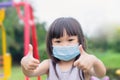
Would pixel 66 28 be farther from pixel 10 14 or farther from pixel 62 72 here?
pixel 10 14

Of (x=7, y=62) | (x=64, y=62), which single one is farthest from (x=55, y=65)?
(x=7, y=62)

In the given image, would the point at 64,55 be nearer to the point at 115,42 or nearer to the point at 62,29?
the point at 62,29

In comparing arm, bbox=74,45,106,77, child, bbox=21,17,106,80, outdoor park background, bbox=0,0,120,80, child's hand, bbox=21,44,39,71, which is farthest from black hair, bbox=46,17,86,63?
outdoor park background, bbox=0,0,120,80

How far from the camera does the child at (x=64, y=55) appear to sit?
2477 millimetres

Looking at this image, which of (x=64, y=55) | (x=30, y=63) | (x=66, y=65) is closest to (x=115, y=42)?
(x=66, y=65)

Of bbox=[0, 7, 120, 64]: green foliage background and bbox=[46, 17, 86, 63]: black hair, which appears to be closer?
bbox=[46, 17, 86, 63]: black hair

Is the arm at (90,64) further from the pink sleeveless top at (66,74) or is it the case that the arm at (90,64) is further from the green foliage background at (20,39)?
the green foliage background at (20,39)

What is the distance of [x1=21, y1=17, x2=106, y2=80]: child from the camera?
2.48m

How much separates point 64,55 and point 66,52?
23 millimetres

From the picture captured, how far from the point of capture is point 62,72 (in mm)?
2568

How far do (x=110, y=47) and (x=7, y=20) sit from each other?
4.75 metres

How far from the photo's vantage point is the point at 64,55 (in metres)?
2.48

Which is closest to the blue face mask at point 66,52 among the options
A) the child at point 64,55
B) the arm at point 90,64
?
the child at point 64,55

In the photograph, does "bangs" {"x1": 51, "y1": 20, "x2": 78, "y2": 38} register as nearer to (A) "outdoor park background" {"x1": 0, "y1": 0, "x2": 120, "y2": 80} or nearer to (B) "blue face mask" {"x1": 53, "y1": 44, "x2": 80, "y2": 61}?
(B) "blue face mask" {"x1": 53, "y1": 44, "x2": 80, "y2": 61}
